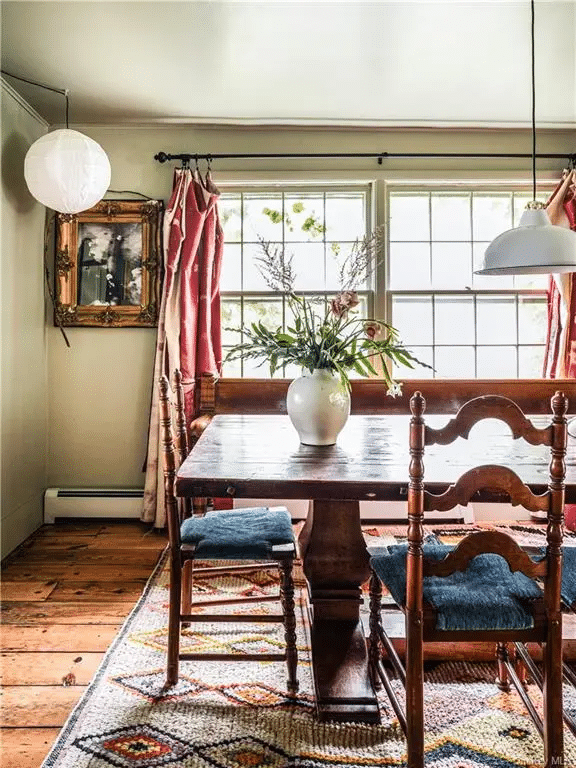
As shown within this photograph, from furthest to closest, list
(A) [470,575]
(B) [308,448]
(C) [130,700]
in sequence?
(B) [308,448], (C) [130,700], (A) [470,575]

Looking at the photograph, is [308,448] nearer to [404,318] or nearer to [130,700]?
[130,700]

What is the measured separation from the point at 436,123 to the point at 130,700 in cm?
359

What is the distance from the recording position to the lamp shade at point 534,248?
2238 mm

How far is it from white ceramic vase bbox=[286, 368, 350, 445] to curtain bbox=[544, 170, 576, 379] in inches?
86.2

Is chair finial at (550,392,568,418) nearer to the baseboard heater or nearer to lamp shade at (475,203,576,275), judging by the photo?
lamp shade at (475,203,576,275)

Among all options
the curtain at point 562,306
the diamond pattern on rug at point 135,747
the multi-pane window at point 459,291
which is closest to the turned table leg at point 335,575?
the diamond pattern on rug at point 135,747

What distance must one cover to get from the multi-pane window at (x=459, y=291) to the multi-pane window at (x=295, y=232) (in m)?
0.26

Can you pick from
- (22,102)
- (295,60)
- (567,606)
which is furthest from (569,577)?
(22,102)

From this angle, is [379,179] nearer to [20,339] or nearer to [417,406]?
[20,339]

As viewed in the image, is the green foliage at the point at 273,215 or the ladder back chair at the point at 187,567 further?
the green foliage at the point at 273,215

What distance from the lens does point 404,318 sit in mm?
A: 4309

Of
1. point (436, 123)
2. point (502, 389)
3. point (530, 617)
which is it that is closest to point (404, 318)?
point (502, 389)

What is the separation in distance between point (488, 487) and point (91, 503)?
310cm

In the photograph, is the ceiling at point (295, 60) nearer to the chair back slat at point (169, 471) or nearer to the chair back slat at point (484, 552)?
the chair back slat at point (169, 471)
